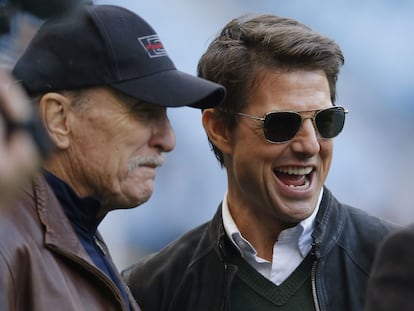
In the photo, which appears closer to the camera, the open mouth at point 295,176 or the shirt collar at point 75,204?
the shirt collar at point 75,204

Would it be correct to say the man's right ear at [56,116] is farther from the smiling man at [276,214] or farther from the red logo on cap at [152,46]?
the smiling man at [276,214]

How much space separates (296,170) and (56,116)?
920 millimetres

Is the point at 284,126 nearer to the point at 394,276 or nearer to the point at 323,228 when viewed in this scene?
the point at 323,228

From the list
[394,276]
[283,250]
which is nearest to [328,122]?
[283,250]

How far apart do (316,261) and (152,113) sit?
76 centimetres

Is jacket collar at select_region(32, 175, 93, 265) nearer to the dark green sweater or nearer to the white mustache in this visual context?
the white mustache

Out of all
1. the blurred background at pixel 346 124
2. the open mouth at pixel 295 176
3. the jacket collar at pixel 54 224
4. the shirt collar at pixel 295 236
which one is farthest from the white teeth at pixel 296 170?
the blurred background at pixel 346 124

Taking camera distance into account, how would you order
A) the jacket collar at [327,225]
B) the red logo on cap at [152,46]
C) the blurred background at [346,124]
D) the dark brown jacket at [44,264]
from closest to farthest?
1. the dark brown jacket at [44,264]
2. the red logo on cap at [152,46]
3. the jacket collar at [327,225]
4. the blurred background at [346,124]

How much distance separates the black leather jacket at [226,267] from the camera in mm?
2799

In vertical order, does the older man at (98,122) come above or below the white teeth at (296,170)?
above

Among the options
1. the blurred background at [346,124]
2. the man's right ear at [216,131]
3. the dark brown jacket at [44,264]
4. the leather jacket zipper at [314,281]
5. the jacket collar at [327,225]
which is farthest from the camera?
the blurred background at [346,124]

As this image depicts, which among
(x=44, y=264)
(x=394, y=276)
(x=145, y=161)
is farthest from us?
(x=145, y=161)

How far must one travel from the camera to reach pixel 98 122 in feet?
7.79

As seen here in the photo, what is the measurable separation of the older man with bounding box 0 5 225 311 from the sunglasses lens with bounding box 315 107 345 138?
558mm
